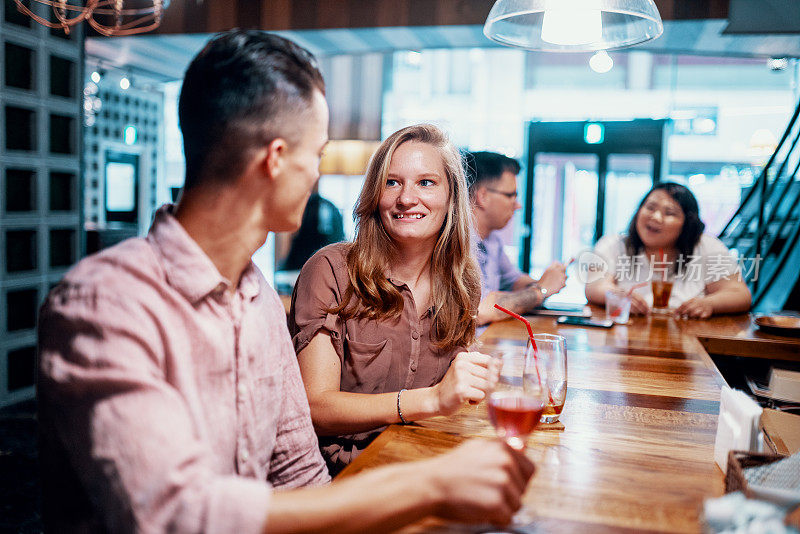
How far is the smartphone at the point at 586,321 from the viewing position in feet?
8.77

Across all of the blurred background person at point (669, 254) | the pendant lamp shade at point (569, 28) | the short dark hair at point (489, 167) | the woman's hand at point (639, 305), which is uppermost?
the pendant lamp shade at point (569, 28)

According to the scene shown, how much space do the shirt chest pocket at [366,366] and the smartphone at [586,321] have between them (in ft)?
4.12

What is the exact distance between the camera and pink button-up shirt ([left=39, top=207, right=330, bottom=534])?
0.74 metres

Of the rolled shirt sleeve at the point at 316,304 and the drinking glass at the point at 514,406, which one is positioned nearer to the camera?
the drinking glass at the point at 514,406

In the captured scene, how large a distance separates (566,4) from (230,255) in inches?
58.0

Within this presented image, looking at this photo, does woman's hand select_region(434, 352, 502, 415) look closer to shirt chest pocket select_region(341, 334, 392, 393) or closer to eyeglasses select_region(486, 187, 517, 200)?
shirt chest pocket select_region(341, 334, 392, 393)

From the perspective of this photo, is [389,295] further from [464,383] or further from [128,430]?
[128,430]

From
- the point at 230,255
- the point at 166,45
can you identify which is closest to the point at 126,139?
the point at 166,45

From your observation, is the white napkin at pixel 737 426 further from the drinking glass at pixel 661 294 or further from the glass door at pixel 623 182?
the glass door at pixel 623 182

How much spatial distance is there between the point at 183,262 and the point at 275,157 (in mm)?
218

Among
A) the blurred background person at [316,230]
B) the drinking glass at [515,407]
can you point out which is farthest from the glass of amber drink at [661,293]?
the blurred background person at [316,230]

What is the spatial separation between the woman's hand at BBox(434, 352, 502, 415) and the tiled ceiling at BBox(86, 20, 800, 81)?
4452 millimetres

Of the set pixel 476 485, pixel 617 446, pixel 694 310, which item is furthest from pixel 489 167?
pixel 476 485

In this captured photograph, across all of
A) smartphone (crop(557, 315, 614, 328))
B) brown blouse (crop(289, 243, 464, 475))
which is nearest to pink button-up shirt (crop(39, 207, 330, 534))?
brown blouse (crop(289, 243, 464, 475))
